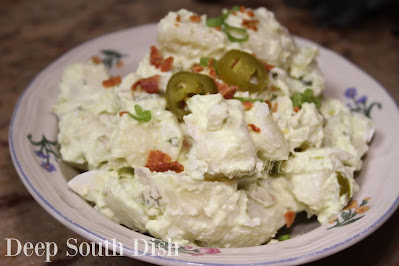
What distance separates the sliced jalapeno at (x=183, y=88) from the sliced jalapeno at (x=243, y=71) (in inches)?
4.6

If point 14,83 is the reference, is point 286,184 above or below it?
above

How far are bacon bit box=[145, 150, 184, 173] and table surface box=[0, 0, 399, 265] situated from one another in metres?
0.72

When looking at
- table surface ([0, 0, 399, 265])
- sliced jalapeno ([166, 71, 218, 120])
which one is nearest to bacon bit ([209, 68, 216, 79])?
sliced jalapeno ([166, 71, 218, 120])

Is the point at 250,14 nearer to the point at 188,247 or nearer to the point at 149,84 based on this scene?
the point at 149,84

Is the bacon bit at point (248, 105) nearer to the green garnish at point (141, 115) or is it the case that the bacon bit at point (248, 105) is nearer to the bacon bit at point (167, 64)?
the green garnish at point (141, 115)

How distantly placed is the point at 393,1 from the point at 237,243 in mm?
3379

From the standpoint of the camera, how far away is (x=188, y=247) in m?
1.90

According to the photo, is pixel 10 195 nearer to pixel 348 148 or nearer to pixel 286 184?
pixel 286 184

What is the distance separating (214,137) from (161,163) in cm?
27

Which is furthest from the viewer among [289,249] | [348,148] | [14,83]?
[14,83]

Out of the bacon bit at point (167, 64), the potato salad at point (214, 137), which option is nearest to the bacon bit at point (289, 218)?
the potato salad at point (214, 137)

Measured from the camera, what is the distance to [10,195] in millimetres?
2516

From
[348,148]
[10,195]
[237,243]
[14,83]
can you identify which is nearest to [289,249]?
[237,243]

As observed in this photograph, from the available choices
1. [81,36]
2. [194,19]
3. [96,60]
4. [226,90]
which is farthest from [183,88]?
[81,36]
